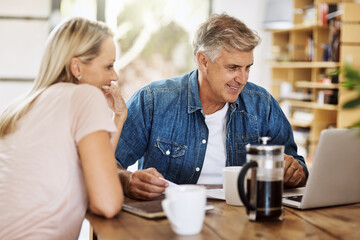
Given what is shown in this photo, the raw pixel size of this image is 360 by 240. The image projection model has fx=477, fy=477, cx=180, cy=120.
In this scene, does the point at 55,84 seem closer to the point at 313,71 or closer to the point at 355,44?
the point at 355,44

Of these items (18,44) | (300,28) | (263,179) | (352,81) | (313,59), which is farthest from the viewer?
(300,28)

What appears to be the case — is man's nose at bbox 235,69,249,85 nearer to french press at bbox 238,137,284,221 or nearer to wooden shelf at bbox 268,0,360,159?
french press at bbox 238,137,284,221

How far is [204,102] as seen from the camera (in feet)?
6.81

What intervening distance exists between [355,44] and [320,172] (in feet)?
10.7

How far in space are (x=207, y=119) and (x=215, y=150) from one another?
0.45 ft

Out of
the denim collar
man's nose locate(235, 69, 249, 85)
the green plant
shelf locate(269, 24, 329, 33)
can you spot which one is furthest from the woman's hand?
shelf locate(269, 24, 329, 33)

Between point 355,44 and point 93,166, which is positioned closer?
point 93,166

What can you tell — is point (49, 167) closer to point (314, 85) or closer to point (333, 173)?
point (333, 173)

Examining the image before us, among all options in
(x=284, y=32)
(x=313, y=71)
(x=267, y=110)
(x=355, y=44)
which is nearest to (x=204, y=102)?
(x=267, y=110)

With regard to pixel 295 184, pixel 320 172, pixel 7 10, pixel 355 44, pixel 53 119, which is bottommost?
pixel 295 184

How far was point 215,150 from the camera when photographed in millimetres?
1985

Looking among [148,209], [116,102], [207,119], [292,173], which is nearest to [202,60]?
[207,119]

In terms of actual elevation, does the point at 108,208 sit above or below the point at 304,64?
below

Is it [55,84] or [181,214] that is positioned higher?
[55,84]
